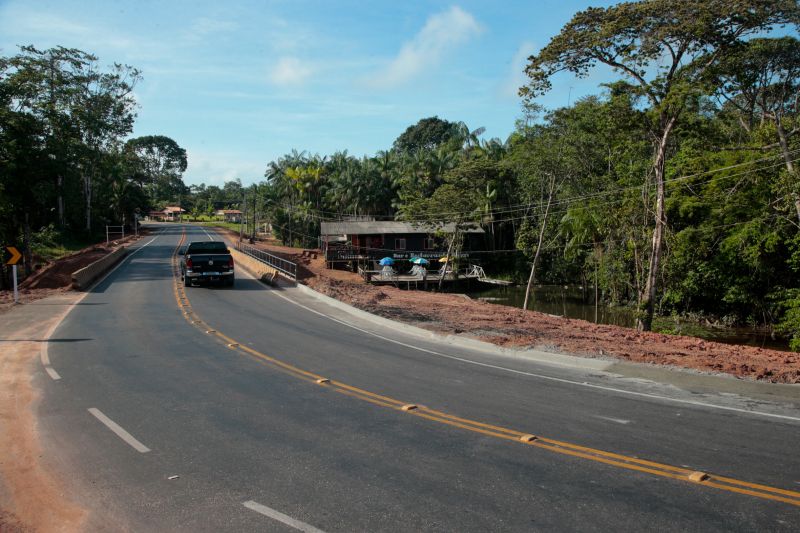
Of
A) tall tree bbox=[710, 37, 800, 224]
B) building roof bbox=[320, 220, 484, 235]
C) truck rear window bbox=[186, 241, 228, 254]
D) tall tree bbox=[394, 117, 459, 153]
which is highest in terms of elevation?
tall tree bbox=[394, 117, 459, 153]

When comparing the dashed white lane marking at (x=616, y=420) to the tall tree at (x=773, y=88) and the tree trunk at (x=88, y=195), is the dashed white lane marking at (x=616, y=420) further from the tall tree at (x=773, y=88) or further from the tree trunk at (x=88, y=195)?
the tree trunk at (x=88, y=195)

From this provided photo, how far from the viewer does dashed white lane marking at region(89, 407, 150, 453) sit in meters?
7.64

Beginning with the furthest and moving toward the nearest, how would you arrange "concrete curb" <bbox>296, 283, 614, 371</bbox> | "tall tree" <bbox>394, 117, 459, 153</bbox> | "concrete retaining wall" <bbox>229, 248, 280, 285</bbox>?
"tall tree" <bbox>394, 117, 459, 153</bbox> → "concrete retaining wall" <bbox>229, 248, 280, 285</bbox> → "concrete curb" <bbox>296, 283, 614, 371</bbox>

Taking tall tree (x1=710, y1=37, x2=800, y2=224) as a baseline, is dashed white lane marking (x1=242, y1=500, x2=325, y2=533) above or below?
below

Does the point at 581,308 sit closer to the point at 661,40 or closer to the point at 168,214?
the point at 661,40

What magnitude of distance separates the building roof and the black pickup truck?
2720cm

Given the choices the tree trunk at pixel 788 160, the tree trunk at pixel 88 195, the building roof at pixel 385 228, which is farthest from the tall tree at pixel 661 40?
the tree trunk at pixel 88 195

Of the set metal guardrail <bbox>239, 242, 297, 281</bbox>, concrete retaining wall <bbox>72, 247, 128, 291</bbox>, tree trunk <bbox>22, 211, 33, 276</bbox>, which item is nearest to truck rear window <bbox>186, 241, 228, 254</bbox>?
metal guardrail <bbox>239, 242, 297, 281</bbox>

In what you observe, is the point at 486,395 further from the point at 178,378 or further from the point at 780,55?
the point at 780,55

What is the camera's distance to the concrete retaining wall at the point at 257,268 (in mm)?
31766

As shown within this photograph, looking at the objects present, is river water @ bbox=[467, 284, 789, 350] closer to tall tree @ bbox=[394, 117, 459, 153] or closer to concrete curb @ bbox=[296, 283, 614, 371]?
concrete curb @ bbox=[296, 283, 614, 371]

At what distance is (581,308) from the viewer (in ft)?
141

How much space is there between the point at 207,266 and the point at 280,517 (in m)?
23.6

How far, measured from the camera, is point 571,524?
5449 mm
